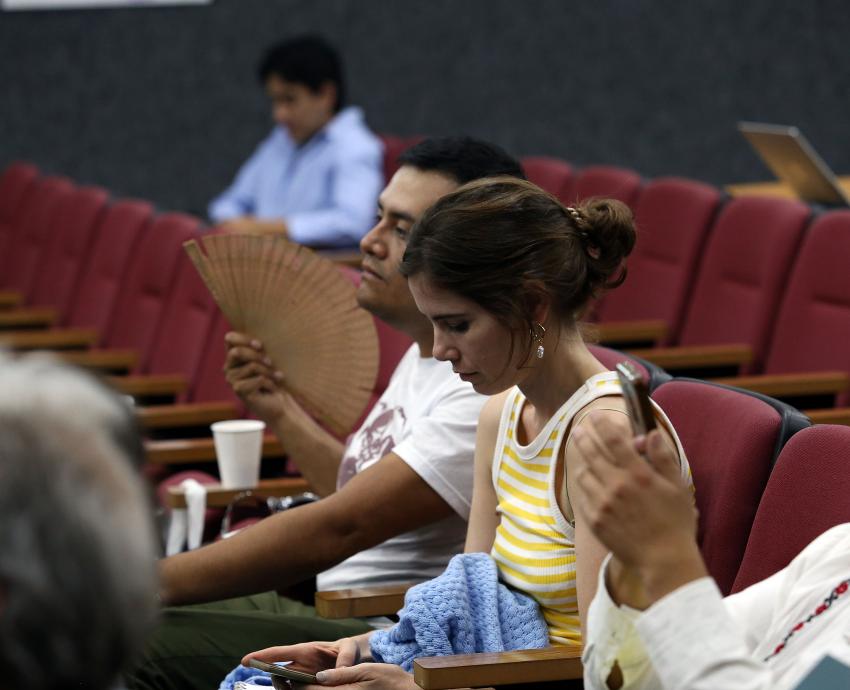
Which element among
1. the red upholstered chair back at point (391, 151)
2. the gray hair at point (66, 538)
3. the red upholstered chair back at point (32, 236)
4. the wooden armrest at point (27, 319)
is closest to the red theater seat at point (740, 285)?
the wooden armrest at point (27, 319)

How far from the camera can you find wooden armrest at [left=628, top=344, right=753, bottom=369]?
3.27 metres

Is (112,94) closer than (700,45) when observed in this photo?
No

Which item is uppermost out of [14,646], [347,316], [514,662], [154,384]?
[14,646]

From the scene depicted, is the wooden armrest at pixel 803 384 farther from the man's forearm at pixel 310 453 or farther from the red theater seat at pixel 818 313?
the man's forearm at pixel 310 453

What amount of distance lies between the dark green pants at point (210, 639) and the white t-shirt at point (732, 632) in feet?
2.60

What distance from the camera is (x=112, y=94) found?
7676 millimetres

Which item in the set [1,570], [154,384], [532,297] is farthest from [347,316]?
[1,570]

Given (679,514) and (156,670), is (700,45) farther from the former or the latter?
(679,514)

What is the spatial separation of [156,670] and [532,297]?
2.49ft

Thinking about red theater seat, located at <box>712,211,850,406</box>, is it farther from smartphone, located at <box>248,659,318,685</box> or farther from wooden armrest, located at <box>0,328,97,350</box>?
wooden armrest, located at <box>0,328,97,350</box>

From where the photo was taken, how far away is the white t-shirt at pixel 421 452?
1954 mm

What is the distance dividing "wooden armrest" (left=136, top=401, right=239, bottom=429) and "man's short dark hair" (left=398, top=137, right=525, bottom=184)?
3.96 feet

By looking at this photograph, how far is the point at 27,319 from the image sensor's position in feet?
15.7

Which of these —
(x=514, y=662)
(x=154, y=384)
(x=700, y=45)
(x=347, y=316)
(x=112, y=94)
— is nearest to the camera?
(x=514, y=662)
